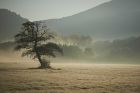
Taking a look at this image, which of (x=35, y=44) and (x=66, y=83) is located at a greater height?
(x=35, y=44)

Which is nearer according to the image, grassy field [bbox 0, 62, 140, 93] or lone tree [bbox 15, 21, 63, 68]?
grassy field [bbox 0, 62, 140, 93]

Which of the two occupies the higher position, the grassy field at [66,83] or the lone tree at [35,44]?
the lone tree at [35,44]

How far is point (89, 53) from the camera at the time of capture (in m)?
158

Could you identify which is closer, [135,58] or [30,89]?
[30,89]

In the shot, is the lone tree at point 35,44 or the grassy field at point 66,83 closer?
the grassy field at point 66,83

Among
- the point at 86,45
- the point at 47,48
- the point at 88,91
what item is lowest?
the point at 88,91

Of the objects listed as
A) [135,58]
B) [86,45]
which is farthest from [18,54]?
[135,58]

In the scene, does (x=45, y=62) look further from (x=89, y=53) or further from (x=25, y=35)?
(x=89, y=53)

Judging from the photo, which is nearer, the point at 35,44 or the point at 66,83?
the point at 66,83

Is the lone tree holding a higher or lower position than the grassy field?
higher

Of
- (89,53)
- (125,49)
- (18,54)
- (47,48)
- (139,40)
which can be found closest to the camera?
(47,48)

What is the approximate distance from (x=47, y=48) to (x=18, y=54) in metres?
90.7

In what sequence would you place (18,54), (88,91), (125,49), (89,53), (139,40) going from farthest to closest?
(139,40) → (125,49) → (89,53) → (18,54) → (88,91)

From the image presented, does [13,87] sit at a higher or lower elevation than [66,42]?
lower
